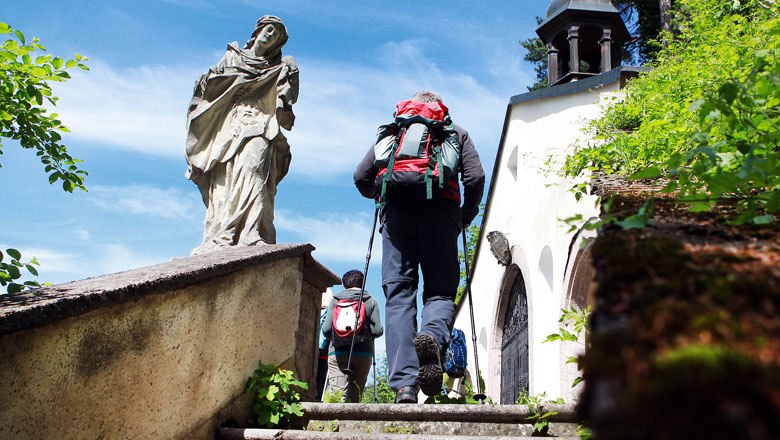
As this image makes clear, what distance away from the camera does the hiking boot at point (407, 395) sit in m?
4.73

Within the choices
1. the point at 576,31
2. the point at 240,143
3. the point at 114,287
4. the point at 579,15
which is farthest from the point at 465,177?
the point at 579,15

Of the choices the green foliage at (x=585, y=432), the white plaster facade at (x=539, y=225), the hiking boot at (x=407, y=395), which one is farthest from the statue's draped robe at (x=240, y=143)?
the white plaster facade at (x=539, y=225)

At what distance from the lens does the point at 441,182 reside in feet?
16.1

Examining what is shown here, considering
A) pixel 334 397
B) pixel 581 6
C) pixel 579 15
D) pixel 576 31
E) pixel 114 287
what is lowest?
pixel 334 397

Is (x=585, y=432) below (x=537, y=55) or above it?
below

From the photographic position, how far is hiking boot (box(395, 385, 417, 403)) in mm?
4727

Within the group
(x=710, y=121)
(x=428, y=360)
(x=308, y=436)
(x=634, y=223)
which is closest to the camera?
(x=634, y=223)

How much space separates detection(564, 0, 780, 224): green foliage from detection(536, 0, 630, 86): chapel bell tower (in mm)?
5929

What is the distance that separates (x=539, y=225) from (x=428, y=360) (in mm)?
8245

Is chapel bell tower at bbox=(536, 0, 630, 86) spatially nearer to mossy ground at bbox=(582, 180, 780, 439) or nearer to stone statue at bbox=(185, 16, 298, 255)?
stone statue at bbox=(185, 16, 298, 255)

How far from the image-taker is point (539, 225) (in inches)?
495

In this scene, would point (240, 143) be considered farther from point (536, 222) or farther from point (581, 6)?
point (581, 6)

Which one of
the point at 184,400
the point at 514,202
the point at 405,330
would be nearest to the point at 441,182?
the point at 405,330

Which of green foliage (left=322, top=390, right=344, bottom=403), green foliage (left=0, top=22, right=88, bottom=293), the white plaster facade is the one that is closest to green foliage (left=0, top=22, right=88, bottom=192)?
green foliage (left=0, top=22, right=88, bottom=293)
